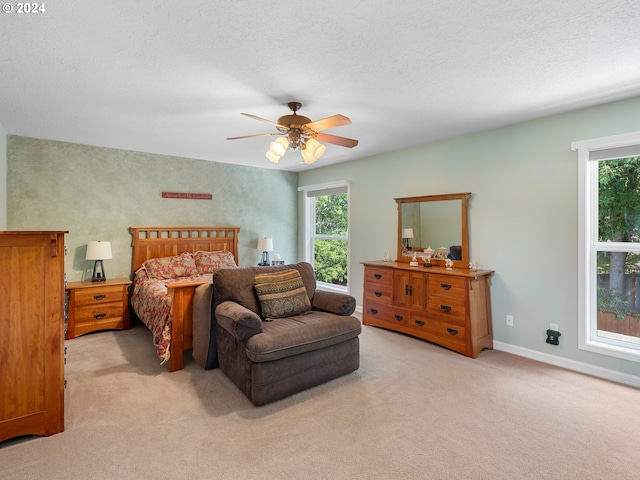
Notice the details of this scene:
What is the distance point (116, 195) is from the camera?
4426mm

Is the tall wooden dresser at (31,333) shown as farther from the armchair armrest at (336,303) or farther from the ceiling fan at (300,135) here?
the armchair armrest at (336,303)

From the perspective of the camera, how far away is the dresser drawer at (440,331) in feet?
10.8

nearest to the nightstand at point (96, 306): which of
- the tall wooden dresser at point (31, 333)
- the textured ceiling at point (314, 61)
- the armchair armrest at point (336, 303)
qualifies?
the textured ceiling at point (314, 61)

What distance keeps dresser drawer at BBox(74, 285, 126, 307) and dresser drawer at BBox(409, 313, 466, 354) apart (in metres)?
3.58

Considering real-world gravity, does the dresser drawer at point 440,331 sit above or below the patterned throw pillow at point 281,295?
below

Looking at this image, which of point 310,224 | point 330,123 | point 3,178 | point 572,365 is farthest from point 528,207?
point 3,178

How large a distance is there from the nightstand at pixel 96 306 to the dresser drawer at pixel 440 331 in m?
3.56

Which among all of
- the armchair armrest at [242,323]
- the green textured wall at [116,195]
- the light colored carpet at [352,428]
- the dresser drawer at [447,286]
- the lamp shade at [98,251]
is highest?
the green textured wall at [116,195]

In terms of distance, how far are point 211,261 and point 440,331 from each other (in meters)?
3.22

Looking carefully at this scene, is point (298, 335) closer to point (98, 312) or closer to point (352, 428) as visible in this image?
point (352, 428)

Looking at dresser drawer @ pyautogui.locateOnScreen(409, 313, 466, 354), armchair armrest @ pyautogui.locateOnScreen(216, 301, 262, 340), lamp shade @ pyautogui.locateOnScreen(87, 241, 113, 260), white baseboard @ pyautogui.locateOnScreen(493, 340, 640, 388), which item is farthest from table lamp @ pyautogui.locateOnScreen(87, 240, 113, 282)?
white baseboard @ pyautogui.locateOnScreen(493, 340, 640, 388)

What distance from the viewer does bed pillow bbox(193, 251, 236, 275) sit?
472 centimetres

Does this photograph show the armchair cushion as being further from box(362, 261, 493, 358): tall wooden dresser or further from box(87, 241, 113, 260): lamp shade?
box(87, 241, 113, 260): lamp shade

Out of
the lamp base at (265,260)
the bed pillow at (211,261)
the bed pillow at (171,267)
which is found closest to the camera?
the bed pillow at (171,267)
